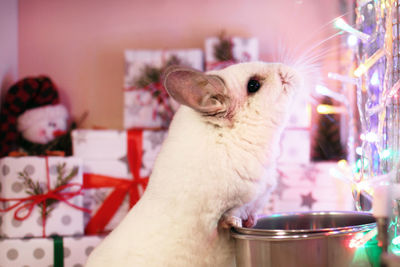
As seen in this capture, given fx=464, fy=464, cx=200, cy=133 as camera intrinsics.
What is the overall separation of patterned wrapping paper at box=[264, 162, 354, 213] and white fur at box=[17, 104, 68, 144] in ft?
3.31

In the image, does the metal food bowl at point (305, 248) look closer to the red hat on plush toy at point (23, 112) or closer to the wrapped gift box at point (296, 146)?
the wrapped gift box at point (296, 146)

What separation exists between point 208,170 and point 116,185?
98 centimetres

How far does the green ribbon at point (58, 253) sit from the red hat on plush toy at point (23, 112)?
47cm

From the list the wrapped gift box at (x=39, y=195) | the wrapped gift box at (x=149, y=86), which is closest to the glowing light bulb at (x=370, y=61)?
the wrapped gift box at (x=149, y=86)

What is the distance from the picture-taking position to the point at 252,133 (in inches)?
43.6

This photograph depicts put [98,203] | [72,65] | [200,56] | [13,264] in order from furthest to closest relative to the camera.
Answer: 1. [72,65]
2. [200,56]
3. [98,203]
4. [13,264]

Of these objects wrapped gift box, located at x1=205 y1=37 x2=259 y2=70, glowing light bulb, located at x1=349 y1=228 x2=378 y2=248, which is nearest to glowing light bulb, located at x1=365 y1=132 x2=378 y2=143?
glowing light bulb, located at x1=349 y1=228 x2=378 y2=248

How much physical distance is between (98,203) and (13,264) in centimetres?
40

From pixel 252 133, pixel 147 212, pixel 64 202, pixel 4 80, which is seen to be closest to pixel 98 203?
pixel 64 202

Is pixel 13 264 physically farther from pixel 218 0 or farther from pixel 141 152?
pixel 218 0

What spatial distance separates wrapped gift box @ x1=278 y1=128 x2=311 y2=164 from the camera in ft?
6.46

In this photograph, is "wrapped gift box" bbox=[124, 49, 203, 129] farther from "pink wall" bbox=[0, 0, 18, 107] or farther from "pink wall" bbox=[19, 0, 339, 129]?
"pink wall" bbox=[0, 0, 18, 107]

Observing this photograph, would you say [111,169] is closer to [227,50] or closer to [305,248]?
[227,50]

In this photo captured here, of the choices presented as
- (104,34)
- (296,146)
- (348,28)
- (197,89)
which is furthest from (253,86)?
(104,34)
